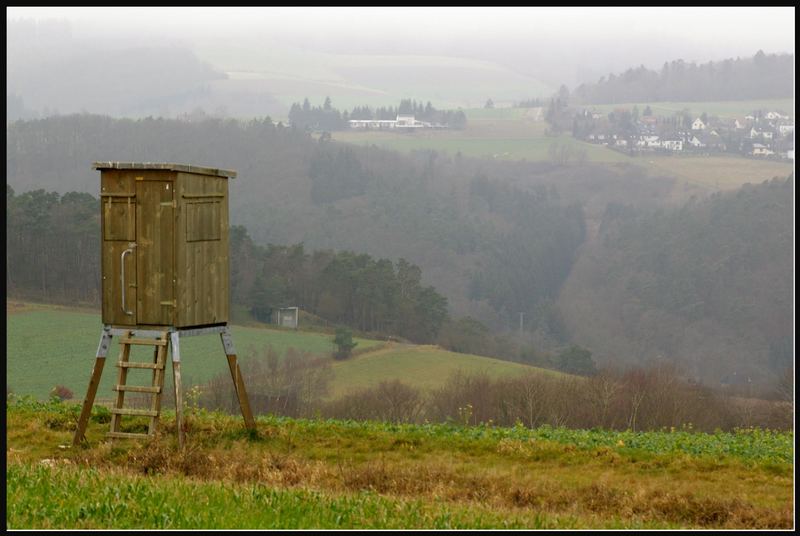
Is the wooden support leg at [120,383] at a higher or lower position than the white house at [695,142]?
lower

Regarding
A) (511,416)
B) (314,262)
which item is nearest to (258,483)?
(511,416)

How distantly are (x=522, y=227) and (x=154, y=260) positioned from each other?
12526 cm

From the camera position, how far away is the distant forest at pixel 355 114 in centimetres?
14638

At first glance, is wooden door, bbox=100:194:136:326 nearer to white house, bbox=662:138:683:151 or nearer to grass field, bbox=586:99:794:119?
grass field, bbox=586:99:794:119

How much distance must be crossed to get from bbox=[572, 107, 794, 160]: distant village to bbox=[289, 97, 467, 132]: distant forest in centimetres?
1879

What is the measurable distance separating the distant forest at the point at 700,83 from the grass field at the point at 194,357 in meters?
71.7

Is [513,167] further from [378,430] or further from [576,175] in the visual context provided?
[378,430]

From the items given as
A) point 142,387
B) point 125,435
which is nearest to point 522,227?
point 125,435

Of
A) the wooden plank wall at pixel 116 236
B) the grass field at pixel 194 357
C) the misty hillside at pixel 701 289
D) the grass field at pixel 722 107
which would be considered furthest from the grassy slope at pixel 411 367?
the grass field at pixel 722 107

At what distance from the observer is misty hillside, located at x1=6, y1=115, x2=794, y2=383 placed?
109438mm

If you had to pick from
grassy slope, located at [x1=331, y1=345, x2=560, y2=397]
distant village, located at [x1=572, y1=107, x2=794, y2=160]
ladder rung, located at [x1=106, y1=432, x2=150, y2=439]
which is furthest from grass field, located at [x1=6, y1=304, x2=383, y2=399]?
distant village, located at [x1=572, y1=107, x2=794, y2=160]

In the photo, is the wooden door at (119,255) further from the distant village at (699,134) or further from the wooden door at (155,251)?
the distant village at (699,134)

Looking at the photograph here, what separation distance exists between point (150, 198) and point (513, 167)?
146072 millimetres

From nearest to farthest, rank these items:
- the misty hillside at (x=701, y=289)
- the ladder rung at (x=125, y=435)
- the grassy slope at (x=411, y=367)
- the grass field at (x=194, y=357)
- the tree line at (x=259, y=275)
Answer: the ladder rung at (x=125, y=435)
the grass field at (x=194, y=357)
the grassy slope at (x=411, y=367)
the tree line at (x=259, y=275)
the misty hillside at (x=701, y=289)
